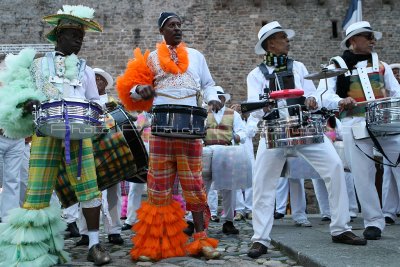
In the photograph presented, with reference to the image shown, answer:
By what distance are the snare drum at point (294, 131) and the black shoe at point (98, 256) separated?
5.76 feet

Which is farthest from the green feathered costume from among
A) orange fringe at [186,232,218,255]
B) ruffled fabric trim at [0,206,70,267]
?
orange fringe at [186,232,218,255]

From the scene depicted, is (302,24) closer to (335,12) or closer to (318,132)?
(335,12)

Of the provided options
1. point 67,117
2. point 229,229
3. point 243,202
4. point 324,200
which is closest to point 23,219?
point 67,117

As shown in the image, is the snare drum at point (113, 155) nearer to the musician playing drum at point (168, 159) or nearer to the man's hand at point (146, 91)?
the musician playing drum at point (168, 159)

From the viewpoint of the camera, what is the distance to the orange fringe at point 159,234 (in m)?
4.50

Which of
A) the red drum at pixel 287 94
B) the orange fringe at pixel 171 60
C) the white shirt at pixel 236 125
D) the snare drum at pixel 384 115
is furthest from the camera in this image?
the white shirt at pixel 236 125

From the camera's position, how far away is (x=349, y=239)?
181 inches

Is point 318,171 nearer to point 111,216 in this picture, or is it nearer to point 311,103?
point 311,103

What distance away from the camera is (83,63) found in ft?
15.2

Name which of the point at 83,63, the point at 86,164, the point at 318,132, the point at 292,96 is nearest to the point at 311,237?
the point at 318,132

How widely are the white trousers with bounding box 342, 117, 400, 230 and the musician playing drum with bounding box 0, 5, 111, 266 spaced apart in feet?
8.74

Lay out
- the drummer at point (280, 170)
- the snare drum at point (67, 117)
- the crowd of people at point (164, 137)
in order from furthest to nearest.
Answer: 1. the drummer at point (280, 170)
2. the crowd of people at point (164, 137)
3. the snare drum at point (67, 117)

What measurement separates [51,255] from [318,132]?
8.49ft

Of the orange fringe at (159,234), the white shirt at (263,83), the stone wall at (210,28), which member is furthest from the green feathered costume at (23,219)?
the stone wall at (210,28)
